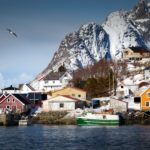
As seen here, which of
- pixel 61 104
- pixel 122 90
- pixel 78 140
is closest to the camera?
pixel 78 140

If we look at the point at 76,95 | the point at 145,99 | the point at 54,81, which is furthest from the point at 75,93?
the point at 54,81

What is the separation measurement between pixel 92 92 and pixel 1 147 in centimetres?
6235

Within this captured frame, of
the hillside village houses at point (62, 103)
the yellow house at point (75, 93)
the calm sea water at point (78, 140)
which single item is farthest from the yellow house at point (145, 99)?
the calm sea water at point (78, 140)

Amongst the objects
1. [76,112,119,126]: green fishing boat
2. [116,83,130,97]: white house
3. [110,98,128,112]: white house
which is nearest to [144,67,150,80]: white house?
[116,83,130,97]: white house

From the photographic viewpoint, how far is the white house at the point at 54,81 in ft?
518

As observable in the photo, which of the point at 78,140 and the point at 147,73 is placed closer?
the point at 78,140

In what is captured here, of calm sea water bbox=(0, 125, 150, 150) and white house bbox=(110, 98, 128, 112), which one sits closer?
calm sea water bbox=(0, 125, 150, 150)

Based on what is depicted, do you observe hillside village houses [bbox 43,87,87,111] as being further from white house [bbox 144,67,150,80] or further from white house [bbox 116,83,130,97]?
white house [bbox 144,67,150,80]

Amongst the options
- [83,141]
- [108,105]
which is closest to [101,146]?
[83,141]

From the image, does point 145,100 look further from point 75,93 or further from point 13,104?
point 13,104

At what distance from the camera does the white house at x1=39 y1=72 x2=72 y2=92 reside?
157775 mm

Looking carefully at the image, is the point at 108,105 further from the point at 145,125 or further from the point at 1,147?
the point at 1,147

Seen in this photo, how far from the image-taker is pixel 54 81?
159500 millimetres

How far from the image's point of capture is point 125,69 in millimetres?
151875
